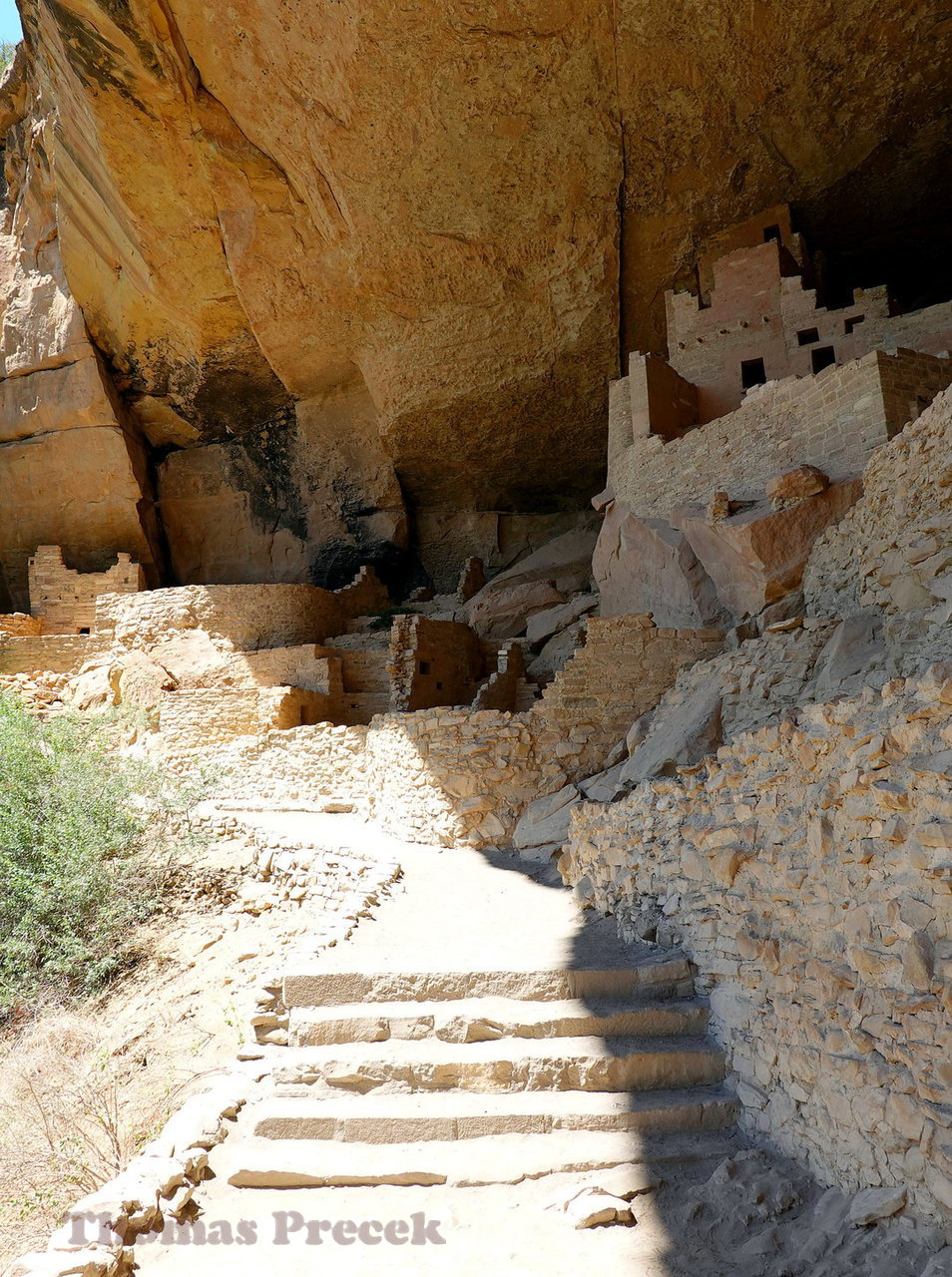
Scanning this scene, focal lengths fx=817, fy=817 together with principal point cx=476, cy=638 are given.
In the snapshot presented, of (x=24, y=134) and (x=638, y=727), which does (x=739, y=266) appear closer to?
(x=638, y=727)

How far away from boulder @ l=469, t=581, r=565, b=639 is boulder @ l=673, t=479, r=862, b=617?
6661 mm

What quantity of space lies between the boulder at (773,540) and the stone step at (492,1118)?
5721mm

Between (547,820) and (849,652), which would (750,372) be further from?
(547,820)

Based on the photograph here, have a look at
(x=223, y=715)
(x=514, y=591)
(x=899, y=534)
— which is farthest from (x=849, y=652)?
(x=514, y=591)

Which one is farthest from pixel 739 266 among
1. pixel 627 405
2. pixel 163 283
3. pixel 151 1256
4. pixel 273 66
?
pixel 151 1256

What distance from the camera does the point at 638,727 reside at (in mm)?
8164

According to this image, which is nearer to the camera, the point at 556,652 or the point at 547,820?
the point at 547,820

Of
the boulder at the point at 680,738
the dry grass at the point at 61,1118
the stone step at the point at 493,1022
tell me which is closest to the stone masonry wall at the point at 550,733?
the boulder at the point at 680,738

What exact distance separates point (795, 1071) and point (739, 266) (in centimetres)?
1222

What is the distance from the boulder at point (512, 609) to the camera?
51.0 feet

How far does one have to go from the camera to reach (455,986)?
469 cm

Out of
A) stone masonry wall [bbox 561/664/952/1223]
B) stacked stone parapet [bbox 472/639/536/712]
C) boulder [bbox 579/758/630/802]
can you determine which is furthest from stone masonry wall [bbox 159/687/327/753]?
stone masonry wall [bbox 561/664/952/1223]

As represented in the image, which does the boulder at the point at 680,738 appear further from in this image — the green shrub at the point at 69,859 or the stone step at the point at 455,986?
the green shrub at the point at 69,859

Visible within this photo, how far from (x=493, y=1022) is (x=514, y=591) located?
12.1 meters
